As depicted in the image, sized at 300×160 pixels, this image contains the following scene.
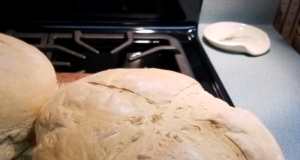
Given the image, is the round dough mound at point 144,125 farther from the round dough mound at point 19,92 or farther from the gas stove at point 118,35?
the gas stove at point 118,35

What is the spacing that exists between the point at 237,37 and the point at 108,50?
1.29 ft

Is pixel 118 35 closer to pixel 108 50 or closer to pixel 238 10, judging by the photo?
pixel 108 50

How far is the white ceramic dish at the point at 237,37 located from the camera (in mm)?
940

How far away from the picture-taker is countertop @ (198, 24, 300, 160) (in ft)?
2.30

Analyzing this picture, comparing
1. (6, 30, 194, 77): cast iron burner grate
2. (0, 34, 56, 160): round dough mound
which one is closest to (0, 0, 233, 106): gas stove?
(6, 30, 194, 77): cast iron burner grate

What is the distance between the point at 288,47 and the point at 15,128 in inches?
31.9

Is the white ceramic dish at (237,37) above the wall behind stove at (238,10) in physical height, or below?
below

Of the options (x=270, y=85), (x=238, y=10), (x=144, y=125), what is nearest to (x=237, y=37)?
(x=238, y=10)

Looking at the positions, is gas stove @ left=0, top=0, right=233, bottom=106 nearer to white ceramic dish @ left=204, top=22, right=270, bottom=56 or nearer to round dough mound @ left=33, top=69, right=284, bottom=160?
white ceramic dish @ left=204, top=22, right=270, bottom=56

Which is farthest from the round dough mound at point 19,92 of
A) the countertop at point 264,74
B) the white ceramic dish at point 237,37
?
the white ceramic dish at point 237,37

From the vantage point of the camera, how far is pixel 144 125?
47cm

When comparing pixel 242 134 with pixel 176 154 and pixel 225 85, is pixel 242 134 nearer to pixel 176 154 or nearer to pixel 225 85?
pixel 176 154

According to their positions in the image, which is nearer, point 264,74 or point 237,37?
point 264,74

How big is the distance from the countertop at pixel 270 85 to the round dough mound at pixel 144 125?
0.74ft
